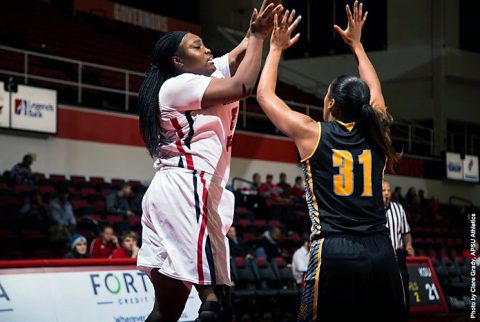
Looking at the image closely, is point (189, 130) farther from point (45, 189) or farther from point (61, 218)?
point (45, 189)

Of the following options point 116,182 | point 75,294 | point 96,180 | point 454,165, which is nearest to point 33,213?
point 96,180

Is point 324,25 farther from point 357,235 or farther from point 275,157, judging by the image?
point 357,235

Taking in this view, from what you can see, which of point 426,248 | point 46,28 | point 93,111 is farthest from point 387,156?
point 46,28

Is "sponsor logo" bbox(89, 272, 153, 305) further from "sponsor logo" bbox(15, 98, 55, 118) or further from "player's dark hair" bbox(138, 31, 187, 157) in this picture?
"sponsor logo" bbox(15, 98, 55, 118)

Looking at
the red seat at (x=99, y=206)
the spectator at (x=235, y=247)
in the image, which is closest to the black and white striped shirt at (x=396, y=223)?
the spectator at (x=235, y=247)

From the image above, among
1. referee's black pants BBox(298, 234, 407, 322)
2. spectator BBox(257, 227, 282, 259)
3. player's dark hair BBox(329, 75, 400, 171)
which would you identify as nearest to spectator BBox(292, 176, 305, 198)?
spectator BBox(257, 227, 282, 259)

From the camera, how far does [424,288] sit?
13.1m

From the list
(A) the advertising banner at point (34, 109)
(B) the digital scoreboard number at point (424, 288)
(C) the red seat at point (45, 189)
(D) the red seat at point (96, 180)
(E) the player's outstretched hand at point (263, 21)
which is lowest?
(B) the digital scoreboard number at point (424, 288)

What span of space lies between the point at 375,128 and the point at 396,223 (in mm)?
5525

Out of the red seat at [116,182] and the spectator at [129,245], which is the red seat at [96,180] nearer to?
the red seat at [116,182]

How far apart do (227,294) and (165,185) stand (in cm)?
61

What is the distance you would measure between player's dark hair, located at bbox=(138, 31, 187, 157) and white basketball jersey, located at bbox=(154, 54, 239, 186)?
4 centimetres

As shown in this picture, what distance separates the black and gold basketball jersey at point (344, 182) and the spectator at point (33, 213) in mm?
9770

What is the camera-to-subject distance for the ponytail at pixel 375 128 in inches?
153
